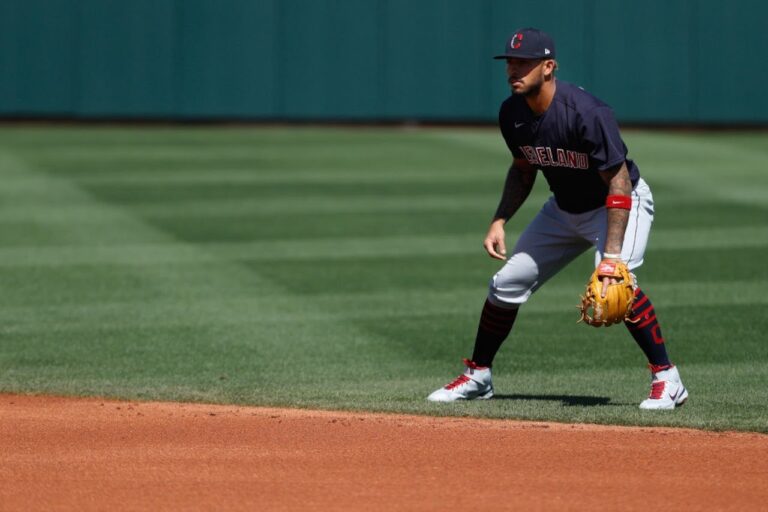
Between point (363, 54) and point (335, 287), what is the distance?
13.6 meters

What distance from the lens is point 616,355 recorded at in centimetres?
873

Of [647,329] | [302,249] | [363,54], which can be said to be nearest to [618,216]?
[647,329]

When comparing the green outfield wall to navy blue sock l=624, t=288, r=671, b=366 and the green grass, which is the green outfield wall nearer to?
the green grass

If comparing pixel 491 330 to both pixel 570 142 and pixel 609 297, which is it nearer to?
pixel 609 297

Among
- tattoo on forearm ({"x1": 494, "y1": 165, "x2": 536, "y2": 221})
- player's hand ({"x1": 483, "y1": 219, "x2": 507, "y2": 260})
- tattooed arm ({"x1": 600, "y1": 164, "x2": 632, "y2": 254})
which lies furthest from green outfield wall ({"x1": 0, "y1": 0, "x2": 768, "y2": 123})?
tattooed arm ({"x1": 600, "y1": 164, "x2": 632, "y2": 254})

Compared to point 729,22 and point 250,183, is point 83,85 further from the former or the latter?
point 729,22

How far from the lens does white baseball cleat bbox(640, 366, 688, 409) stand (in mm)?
7020

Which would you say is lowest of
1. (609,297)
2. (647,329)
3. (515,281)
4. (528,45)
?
(647,329)

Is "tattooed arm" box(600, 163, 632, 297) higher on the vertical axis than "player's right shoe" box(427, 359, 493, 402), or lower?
higher

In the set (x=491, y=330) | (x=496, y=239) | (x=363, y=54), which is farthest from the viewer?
(x=363, y=54)

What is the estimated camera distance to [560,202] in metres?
7.18

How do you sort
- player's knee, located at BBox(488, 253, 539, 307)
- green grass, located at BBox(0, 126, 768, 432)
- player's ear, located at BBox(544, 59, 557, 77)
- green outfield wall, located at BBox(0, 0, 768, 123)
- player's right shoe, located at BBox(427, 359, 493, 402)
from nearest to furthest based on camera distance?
player's ear, located at BBox(544, 59, 557, 77), player's knee, located at BBox(488, 253, 539, 307), player's right shoe, located at BBox(427, 359, 493, 402), green grass, located at BBox(0, 126, 768, 432), green outfield wall, located at BBox(0, 0, 768, 123)

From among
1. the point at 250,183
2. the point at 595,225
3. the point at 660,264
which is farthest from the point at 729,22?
the point at 595,225

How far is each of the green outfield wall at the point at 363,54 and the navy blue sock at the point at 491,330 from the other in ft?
55.0
